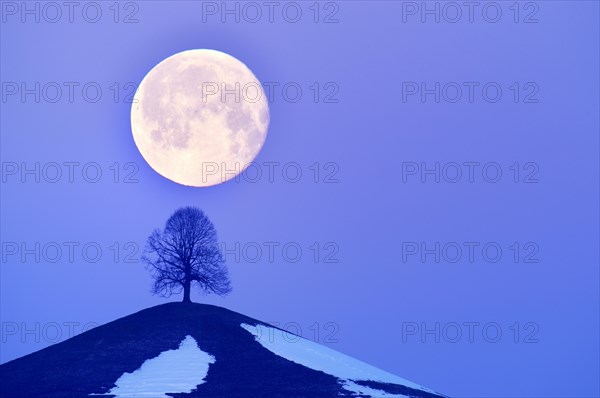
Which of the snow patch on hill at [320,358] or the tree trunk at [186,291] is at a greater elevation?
the tree trunk at [186,291]

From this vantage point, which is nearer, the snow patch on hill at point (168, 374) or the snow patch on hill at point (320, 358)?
the snow patch on hill at point (168, 374)

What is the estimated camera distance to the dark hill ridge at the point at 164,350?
81.6 metres

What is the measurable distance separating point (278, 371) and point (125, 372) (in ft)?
37.6

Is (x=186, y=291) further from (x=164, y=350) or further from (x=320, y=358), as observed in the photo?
(x=320, y=358)

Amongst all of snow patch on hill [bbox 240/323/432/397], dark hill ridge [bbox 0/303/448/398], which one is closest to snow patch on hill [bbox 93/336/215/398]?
dark hill ridge [bbox 0/303/448/398]

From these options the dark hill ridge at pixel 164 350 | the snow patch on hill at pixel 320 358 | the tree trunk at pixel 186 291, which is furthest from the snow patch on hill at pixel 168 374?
the tree trunk at pixel 186 291

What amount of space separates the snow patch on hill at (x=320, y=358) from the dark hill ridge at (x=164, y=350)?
3.70 ft

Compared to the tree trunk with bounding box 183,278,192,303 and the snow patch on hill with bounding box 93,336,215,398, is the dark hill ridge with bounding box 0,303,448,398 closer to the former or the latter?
the snow patch on hill with bounding box 93,336,215,398

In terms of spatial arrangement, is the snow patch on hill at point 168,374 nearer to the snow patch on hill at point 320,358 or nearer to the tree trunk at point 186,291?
the snow patch on hill at point 320,358

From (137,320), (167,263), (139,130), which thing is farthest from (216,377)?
(139,130)

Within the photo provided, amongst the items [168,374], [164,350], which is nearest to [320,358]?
[164,350]

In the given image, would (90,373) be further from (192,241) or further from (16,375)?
(192,241)

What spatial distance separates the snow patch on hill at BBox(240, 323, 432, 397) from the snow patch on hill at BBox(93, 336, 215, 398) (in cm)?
747

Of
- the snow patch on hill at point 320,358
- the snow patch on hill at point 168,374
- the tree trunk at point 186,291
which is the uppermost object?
the tree trunk at point 186,291
